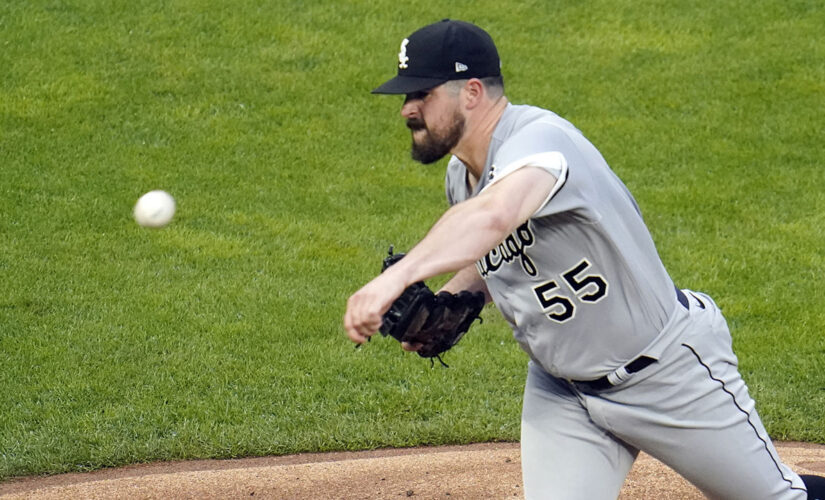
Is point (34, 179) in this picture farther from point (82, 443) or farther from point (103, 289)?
point (82, 443)

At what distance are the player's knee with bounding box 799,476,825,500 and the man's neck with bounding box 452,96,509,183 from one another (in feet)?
5.19

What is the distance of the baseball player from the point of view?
128 inches

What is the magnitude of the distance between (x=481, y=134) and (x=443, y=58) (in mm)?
282

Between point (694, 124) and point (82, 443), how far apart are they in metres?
6.91

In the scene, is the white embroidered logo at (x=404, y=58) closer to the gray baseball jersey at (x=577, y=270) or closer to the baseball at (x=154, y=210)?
the gray baseball jersey at (x=577, y=270)

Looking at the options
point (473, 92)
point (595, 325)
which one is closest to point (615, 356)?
point (595, 325)

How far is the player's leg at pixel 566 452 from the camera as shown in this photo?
3.46 m

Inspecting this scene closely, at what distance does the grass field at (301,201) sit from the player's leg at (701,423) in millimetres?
2416

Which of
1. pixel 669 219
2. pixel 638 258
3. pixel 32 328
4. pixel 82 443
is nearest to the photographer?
pixel 638 258

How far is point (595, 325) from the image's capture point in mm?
3371

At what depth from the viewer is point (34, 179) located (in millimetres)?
9125

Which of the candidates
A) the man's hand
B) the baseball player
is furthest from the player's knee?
the man's hand

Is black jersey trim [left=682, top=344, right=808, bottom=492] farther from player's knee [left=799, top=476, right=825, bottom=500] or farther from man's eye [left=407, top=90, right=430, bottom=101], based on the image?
man's eye [left=407, top=90, right=430, bottom=101]

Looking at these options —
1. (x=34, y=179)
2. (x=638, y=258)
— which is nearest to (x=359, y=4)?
(x=34, y=179)
